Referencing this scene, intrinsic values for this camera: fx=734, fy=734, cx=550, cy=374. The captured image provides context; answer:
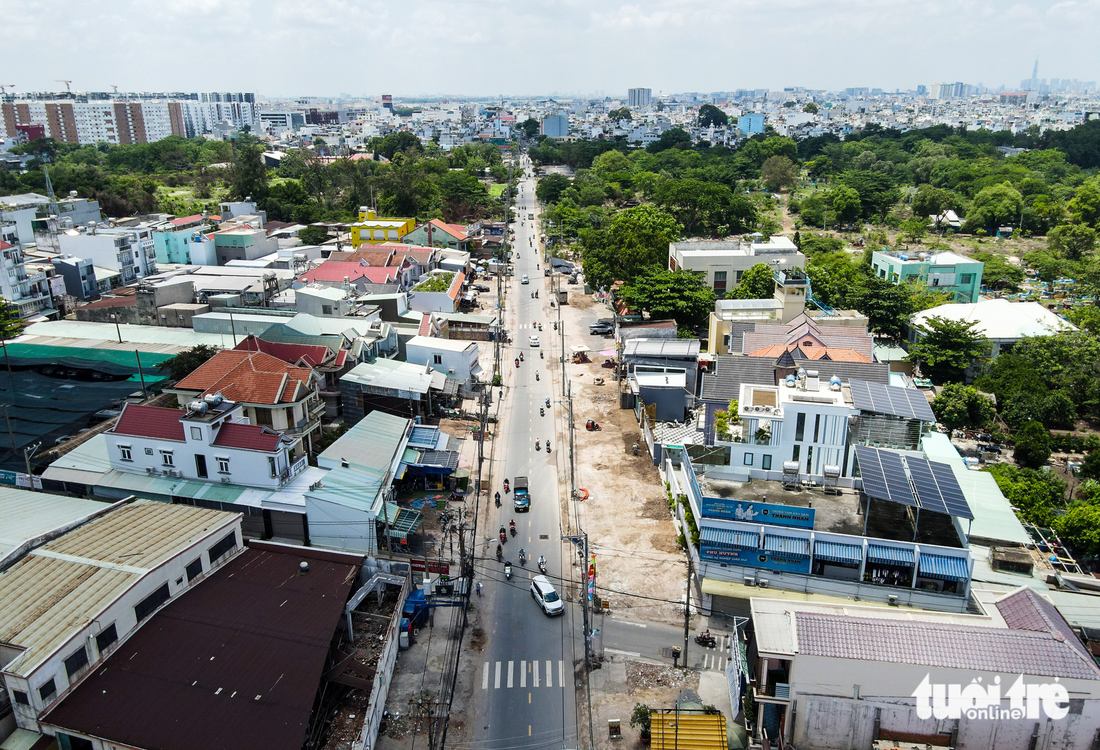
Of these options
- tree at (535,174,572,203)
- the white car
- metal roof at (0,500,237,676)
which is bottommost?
the white car

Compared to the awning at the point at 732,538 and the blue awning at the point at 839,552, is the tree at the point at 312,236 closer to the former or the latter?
the awning at the point at 732,538

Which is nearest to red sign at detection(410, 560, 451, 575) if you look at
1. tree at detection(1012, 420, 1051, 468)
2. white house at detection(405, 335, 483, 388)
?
white house at detection(405, 335, 483, 388)

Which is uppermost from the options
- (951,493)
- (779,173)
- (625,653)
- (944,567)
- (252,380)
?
(779,173)

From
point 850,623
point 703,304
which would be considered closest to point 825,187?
point 703,304

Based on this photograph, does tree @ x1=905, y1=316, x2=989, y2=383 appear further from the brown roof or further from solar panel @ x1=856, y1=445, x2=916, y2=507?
the brown roof

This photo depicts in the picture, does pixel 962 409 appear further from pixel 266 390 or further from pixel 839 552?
pixel 266 390

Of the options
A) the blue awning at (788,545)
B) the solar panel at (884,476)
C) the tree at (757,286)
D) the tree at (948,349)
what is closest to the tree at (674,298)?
the tree at (757,286)

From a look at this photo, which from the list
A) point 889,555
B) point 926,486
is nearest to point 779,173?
point 926,486
